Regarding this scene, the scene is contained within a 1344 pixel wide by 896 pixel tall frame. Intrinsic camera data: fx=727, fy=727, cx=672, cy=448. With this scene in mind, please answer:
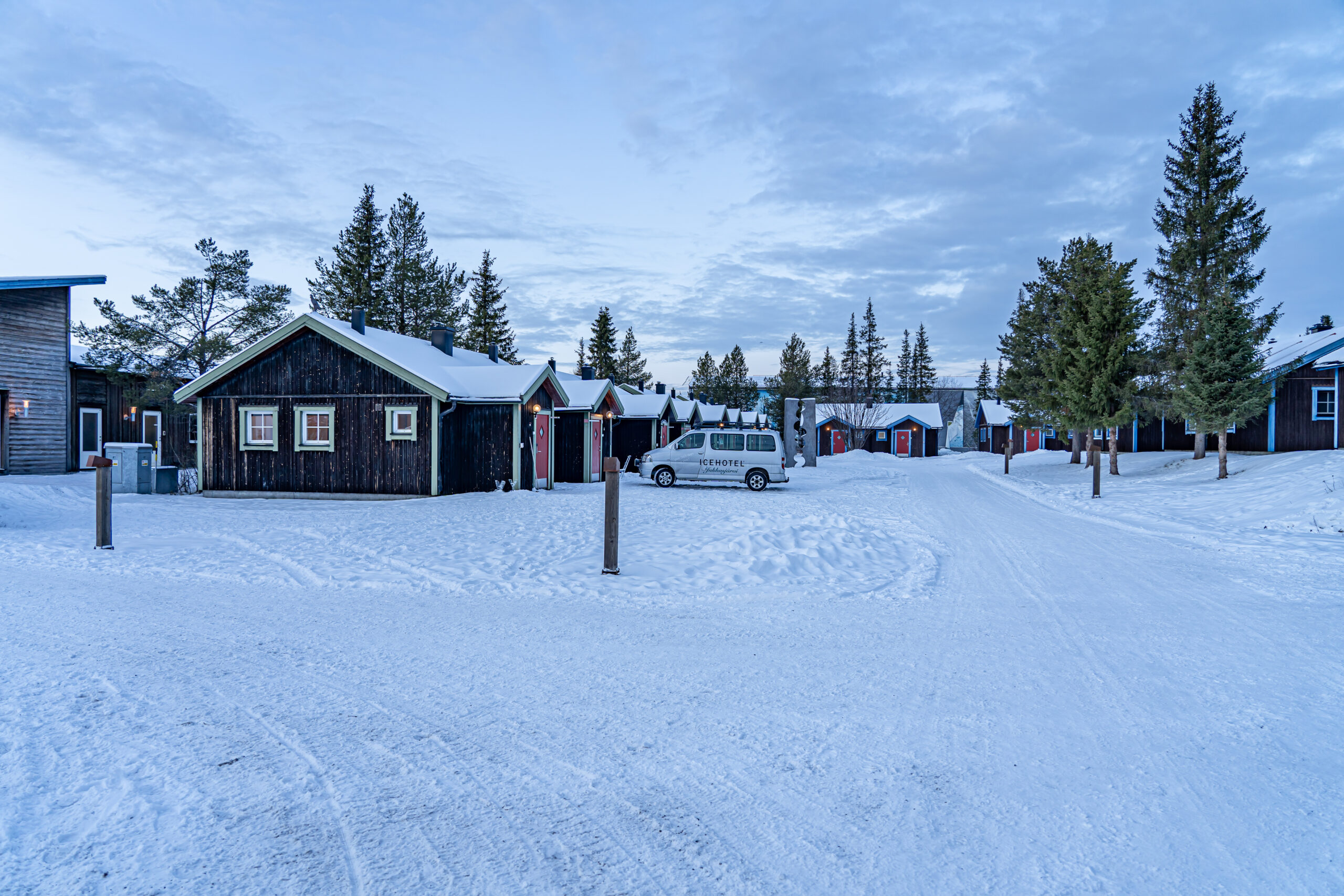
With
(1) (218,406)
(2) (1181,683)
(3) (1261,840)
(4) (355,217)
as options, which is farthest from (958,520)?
(4) (355,217)

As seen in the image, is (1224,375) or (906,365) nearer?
(1224,375)

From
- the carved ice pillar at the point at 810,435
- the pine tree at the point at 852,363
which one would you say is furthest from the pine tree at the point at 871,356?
the carved ice pillar at the point at 810,435

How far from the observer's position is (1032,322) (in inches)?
1443

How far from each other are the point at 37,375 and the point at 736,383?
65506 mm

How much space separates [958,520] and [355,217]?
132 ft

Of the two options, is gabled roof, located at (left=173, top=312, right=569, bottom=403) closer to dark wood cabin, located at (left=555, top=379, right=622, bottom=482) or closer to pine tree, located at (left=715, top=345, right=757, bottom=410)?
dark wood cabin, located at (left=555, top=379, right=622, bottom=482)

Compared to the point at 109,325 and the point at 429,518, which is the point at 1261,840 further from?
the point at 109,325

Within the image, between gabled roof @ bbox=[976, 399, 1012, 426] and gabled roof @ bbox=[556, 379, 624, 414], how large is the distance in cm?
4739

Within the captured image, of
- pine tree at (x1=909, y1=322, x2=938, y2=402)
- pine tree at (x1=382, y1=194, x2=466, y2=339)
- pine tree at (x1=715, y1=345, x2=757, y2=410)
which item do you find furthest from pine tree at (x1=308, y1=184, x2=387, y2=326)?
pine tree at (x1=909, y1=322, x2=938, y2=402)

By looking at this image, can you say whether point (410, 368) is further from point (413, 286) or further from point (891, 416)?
point (891, 416)

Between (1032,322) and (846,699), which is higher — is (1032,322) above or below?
above

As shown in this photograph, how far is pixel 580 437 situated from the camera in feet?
83.3

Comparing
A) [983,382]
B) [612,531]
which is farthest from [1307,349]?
[983,382]

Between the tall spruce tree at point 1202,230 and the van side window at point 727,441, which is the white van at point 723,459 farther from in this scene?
the tall spruce tree at point 1202,230
